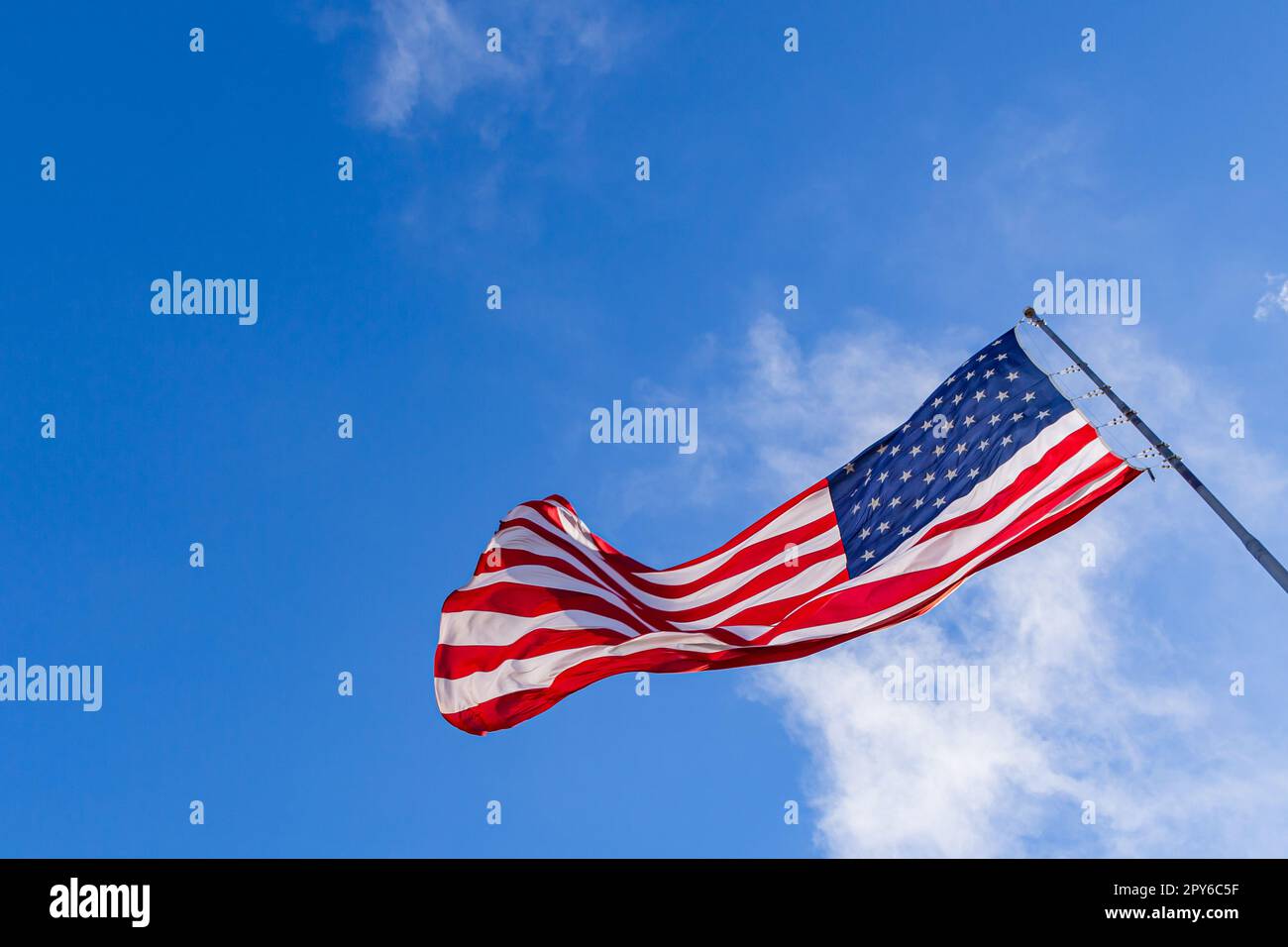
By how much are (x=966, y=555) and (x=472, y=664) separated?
6.58 m

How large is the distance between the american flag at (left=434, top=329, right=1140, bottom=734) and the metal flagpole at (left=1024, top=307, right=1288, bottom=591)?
16.9 inches

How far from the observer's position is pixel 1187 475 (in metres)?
12.1

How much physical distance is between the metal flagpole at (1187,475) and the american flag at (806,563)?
0.43m

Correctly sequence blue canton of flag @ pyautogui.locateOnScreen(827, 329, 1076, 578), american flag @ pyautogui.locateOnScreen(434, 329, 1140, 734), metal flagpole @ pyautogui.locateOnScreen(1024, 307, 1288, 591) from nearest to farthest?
metal flagpole @ pyautogui.locateOnScreen(1024, 307, 1288, 591) → american flag @ pyautogui.locateOnScreen(434, 329, 1140, 734) → blue canton of flag @ pyautogui.locateOnScreen(827, 329, 1076, 578)

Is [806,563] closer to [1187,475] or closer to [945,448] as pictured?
[945,448]

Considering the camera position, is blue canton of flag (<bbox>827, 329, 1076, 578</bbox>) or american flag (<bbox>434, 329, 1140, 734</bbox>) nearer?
american flag (<bbox>434, 329, 1140, 734</bbox>)

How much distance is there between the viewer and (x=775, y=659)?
1358 cm

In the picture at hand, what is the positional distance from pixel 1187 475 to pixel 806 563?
16.5 ft

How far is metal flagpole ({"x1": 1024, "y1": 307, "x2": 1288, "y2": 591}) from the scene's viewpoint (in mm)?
10739

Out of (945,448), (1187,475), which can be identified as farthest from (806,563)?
(1187,475)

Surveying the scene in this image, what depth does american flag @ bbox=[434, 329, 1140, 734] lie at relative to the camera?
1346cm

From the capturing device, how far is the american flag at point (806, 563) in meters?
13.5

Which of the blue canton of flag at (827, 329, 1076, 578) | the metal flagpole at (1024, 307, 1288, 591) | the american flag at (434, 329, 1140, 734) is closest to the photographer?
the metal flagpole at (1024, 307, 1288, 591)

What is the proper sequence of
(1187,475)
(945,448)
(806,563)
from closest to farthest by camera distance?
(1187,475), (945,448), (806,563)
